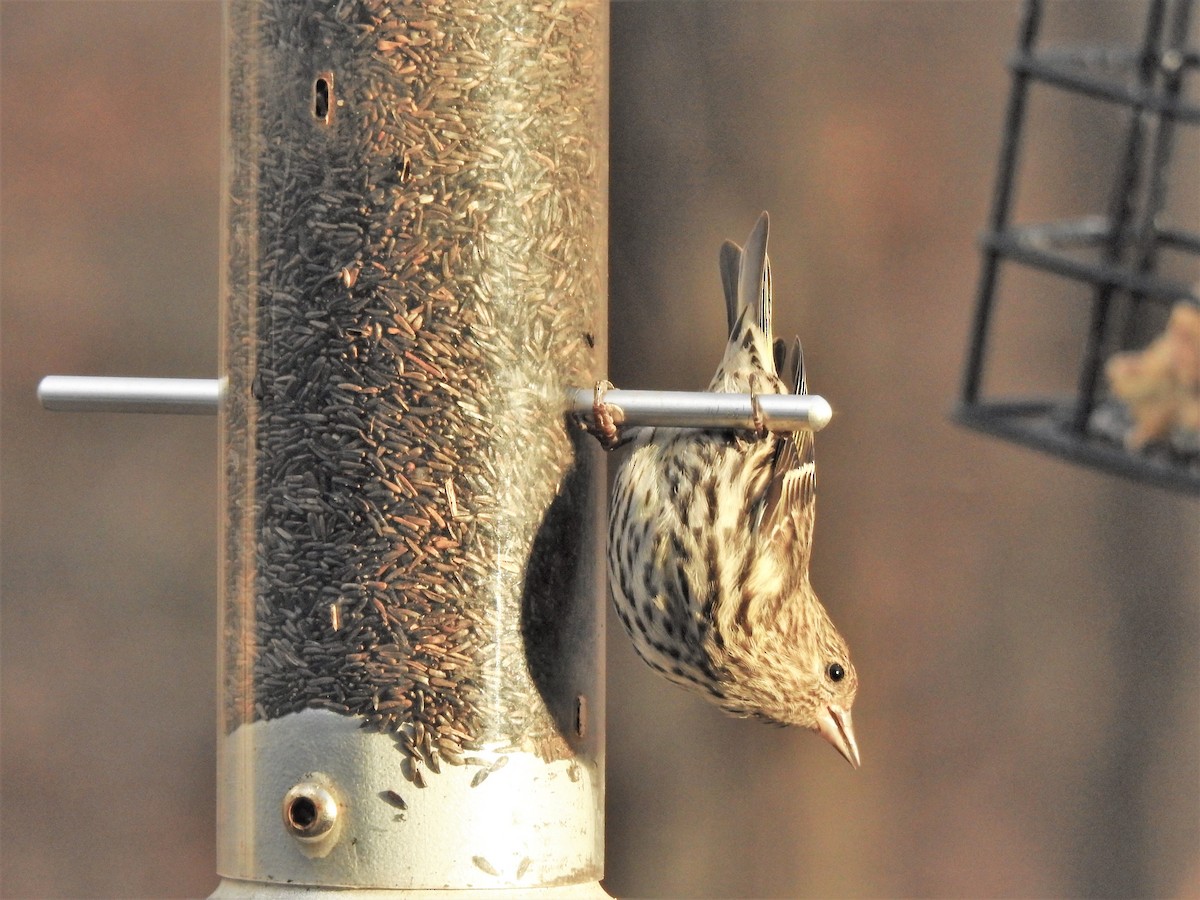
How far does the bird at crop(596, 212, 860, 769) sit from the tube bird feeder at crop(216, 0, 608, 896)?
189 millimetres

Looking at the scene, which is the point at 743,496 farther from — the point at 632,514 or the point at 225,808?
the point at 225,808

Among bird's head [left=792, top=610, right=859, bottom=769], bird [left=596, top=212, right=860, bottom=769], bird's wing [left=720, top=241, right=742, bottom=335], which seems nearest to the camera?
bird [left=596, top=212, right=860, bottom=769]

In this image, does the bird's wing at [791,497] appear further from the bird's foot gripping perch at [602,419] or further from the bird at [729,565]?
the bird's foot gripping perch at [602,419]

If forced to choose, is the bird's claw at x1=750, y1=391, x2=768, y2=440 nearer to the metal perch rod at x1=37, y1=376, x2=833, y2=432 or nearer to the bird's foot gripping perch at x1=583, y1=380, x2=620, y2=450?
the metal perch rod at x1=37, y1=376, x2=833, y2=432

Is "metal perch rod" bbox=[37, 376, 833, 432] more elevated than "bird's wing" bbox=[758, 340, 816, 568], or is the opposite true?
"metal perch rod" bbox=[37, 376, 833, 432]

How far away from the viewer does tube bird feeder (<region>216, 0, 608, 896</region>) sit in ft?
10.4

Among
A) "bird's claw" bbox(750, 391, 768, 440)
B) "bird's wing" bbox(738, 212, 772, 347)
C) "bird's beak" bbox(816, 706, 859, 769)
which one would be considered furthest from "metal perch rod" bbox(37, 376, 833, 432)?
"bird's beak" bbox(816, 706, 859, 769)

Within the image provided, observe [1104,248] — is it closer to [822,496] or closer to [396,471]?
[396,471]

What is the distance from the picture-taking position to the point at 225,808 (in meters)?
3.29

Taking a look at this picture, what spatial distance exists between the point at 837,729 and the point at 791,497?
449 mm

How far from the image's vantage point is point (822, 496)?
696 centimetres

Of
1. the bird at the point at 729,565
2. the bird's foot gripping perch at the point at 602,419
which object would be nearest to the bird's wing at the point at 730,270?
the bird at the point at 729,565

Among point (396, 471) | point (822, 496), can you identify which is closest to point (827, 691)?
point (396, 471)

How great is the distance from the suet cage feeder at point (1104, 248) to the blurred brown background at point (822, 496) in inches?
107
